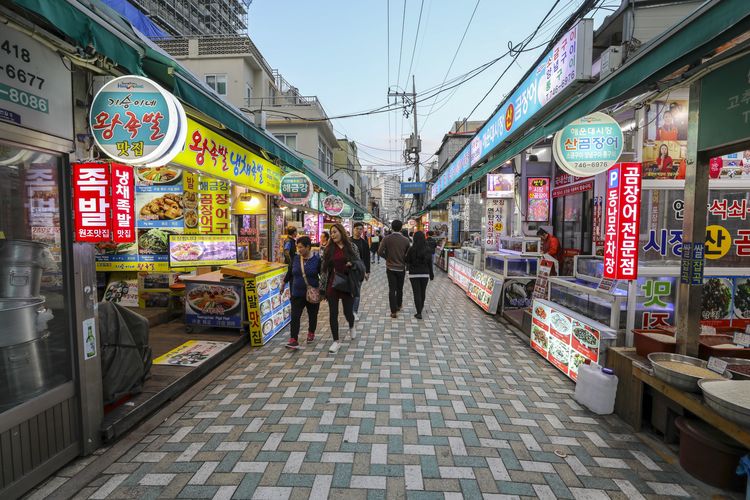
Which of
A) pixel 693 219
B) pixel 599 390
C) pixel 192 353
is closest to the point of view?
pixel 693 219

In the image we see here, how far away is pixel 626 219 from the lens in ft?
13.5

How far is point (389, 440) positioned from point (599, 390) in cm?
249

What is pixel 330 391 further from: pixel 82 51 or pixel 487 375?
A: pixel 82 51

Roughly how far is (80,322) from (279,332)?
4.11m

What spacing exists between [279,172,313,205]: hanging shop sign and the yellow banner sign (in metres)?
0.37

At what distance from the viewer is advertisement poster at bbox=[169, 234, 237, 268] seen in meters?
7.16

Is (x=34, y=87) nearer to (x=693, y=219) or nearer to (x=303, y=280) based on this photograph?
(x=303, y=280)

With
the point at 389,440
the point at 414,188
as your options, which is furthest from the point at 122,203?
the point at 414,188

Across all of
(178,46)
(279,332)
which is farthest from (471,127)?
(279,332)

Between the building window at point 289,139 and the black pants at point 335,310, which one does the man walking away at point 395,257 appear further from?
the building window at point 289,139

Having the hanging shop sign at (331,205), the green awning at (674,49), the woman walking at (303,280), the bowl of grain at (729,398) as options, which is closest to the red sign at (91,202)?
the woman walking at (303,280)

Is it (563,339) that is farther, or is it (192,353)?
(192,353)

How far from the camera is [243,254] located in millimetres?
10133

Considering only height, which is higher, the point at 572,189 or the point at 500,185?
the point at 500,185
